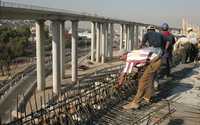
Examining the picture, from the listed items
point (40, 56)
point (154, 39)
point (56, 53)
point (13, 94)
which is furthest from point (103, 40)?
point (154, 39)

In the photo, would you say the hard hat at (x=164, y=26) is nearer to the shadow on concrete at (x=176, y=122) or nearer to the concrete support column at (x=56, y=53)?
the shadow on concrete at (x=176, y=122)

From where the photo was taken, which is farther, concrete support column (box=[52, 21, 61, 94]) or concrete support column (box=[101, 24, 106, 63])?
concrete support column (box=[101, 24, 106, 63])

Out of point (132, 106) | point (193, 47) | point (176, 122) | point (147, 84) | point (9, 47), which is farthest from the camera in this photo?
point (9, 47)

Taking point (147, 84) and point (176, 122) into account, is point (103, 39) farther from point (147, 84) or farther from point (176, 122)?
point (176, 122)

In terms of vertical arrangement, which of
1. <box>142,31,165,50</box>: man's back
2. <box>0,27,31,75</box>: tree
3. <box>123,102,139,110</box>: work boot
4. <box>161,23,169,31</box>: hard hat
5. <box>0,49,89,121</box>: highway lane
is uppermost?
<box>161,23,169,31</box>: hard hat

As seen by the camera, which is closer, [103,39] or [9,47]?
[9,47]

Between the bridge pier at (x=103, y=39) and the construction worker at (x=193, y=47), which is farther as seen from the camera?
the bridge pier at (x=103, y=39)

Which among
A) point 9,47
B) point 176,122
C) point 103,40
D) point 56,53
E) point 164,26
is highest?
point 164,26

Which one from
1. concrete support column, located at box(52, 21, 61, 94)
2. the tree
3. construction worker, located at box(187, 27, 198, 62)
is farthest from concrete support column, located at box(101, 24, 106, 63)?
construction worker, located at box(187, 27, 198, 62)

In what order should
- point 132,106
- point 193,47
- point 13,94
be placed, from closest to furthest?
point 132,106
point 193,47
point 13,94

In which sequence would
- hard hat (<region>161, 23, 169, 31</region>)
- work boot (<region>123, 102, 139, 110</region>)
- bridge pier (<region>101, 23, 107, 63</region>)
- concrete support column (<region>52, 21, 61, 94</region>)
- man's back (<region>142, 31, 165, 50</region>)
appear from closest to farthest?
1. work boot (<region>123, 102, 139, 110</region>)
2. man's back (<region>142, 31, 165, 50</region>)
3. hard hat (<region>161, 23, 169, 31</region>)
4. concrete support column (<region>52, 21, 61, 94</region>)
5. bridge pier (<region>101, 23, 107, 63</region>)

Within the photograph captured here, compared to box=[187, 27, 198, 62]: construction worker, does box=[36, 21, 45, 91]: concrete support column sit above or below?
below

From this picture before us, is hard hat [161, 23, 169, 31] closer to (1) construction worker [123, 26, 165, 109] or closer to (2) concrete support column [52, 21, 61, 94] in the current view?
(1) construction worker [123, 26, 165, 109]

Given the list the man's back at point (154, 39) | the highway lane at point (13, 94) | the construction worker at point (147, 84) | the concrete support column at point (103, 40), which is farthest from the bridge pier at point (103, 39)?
the construction worker at point (147, 84)
